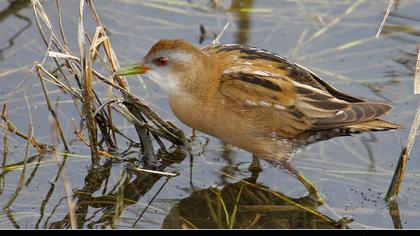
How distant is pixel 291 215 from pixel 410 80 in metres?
2.30

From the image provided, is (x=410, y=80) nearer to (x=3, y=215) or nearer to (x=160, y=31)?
(x=160, y=31)

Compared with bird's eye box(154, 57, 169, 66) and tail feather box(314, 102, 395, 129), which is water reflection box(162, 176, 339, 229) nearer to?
tail feather box(314, 102, 395, 129)

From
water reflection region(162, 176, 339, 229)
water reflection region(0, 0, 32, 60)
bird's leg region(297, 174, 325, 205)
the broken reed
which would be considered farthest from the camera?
water reflection region(0, 0, 32, 60)

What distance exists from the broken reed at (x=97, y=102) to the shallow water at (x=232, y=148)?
0.17 metres

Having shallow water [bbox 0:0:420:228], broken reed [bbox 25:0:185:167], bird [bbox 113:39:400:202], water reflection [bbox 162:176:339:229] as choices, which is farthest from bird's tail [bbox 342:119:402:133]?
broken reed [bbox 25:0:185:167]

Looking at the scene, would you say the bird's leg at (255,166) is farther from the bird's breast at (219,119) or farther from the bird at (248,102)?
the bird's breast at (219,119)

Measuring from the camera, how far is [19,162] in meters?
6.39

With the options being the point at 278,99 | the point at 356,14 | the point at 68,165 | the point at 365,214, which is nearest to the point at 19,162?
the point at 68,165

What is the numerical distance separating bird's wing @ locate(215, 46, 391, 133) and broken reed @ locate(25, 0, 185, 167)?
2.24 feet

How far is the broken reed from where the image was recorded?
609 centimetres

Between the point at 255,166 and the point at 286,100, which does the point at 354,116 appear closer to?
the point at 286,100

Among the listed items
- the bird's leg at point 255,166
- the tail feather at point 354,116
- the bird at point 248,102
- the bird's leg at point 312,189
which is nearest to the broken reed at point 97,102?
the bird at point 248,102

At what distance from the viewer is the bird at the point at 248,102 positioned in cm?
614

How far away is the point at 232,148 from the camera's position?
22.5 feet
